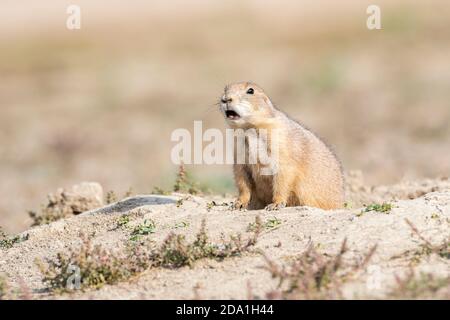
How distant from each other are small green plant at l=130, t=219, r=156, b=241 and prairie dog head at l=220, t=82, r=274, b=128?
3.89 ft

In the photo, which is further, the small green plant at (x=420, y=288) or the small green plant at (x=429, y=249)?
the small green plant at (x=429, y=249)

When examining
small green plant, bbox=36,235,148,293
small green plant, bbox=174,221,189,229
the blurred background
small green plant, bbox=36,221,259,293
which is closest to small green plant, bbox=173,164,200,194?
the blurred background

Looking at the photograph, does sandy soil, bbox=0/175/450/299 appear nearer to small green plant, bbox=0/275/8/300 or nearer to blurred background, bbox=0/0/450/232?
small green plant, bbox=0/275/8/300

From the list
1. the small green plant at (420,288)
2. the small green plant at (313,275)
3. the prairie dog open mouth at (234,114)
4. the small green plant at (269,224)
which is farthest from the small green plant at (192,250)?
the prairie dog open mouth at (234,114)

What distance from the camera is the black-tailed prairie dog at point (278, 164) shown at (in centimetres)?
731

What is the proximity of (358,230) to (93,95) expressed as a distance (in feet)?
46.9

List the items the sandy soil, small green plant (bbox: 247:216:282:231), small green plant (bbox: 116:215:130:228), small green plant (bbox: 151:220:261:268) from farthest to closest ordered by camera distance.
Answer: small green plant (bbox: 116:215:130:228) → small green plant (bbox: 247:216:282:231) → small green plant (bbox: 151:220:261:268) → the sandy soil

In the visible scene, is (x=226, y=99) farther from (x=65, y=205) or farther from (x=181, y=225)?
(x=65, y=205)

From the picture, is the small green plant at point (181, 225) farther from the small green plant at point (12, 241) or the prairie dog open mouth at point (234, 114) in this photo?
the small green plant at point (12, 241)

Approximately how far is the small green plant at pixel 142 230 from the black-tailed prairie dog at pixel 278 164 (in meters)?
0.96

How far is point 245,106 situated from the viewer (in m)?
7.36

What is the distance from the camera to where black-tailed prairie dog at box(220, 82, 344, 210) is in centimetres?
731
